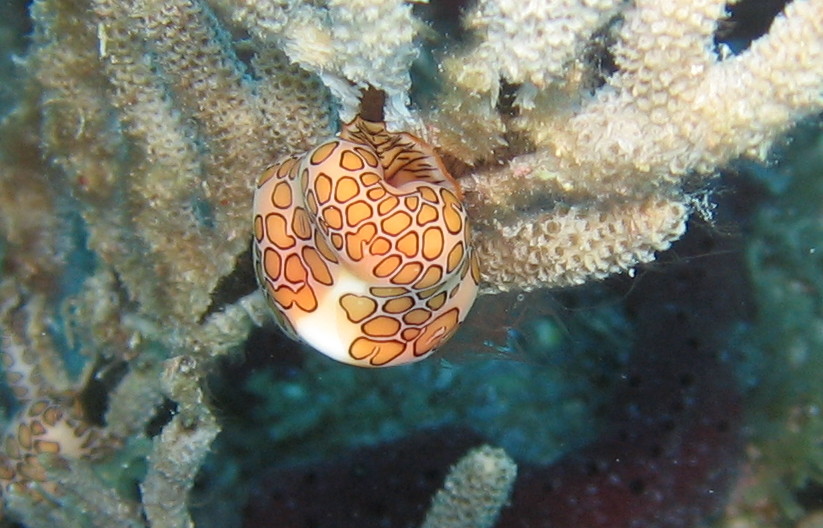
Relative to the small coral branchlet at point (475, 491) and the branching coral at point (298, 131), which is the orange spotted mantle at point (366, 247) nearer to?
the branching coral at point (298, 131)

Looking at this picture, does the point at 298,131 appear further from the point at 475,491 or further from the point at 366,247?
the point at 475,491

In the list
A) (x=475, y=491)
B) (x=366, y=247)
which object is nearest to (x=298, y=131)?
(x=366, y=247)

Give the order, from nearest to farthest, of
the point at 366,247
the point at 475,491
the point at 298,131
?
the point at 366,247 < the point at 298,131 < the point at 475,491

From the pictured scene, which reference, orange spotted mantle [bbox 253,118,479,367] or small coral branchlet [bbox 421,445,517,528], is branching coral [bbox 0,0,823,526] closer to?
orange spotted mantle [bbox 253,118,479,367]

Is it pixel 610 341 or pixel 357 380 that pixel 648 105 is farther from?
pixel 357 380

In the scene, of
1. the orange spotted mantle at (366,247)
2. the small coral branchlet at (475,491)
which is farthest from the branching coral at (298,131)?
the small coral branchlet at (475,491)

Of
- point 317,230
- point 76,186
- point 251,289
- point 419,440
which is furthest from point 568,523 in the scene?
point 76,186

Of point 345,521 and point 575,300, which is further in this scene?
point 345,521
